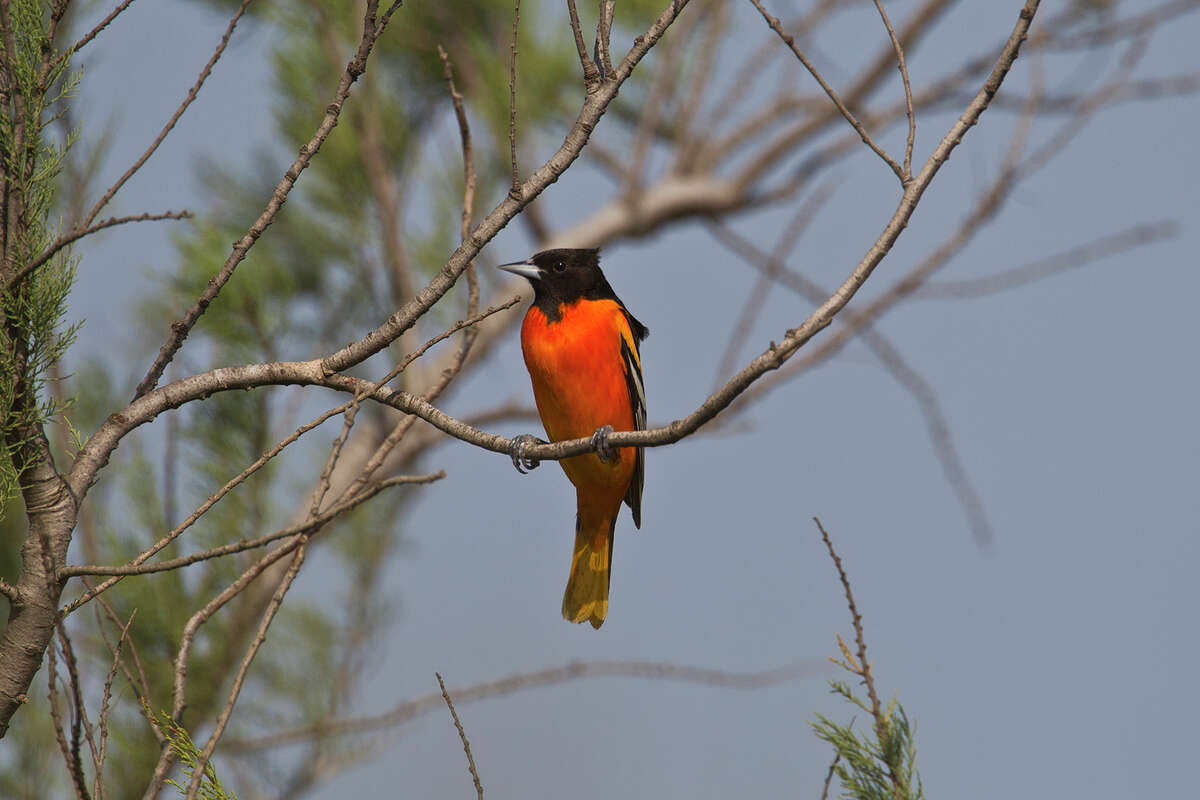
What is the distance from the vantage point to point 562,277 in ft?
14.5

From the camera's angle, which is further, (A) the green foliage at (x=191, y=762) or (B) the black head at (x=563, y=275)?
(B) the black head at (x=563, y=275)

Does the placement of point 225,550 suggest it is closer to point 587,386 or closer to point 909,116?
point 909,116

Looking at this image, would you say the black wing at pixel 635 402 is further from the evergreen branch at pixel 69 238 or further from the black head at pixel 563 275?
the evergreen branch at pixel 69 238

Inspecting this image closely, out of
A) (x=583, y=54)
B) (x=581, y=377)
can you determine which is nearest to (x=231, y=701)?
(x=583, y=54)

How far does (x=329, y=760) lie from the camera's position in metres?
5.08

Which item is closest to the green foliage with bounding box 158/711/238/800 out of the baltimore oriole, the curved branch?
the curved branch

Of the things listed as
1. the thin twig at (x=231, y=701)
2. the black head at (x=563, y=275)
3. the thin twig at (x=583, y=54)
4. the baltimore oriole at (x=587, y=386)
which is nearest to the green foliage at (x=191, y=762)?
the thin twig at (x=231, y=701)

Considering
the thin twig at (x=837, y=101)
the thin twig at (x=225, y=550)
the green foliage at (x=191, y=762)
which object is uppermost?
the thin twig at (x=837, y=101)

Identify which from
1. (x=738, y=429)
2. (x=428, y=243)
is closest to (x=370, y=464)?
(x=738, y=429)

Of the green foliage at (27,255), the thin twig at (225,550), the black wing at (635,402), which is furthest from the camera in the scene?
the black wing at (635,402)

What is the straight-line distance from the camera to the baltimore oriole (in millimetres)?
4125

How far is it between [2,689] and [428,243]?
457cm

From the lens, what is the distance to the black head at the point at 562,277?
14.3 ft

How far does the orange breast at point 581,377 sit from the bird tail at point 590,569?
0.18 metres
